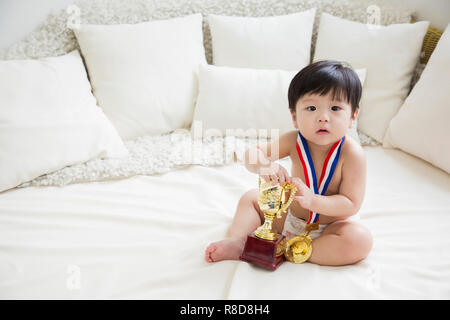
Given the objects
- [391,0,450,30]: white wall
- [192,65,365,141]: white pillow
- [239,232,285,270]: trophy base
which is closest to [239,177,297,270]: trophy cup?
[239,232,285,270]: trophy base

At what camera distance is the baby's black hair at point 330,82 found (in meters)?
0.84

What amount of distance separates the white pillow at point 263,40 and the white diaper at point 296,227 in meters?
0.80

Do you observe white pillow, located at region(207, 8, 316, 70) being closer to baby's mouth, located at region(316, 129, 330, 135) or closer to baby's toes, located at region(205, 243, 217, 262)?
baby's mouth, located at region(316, 129, 330, 135)

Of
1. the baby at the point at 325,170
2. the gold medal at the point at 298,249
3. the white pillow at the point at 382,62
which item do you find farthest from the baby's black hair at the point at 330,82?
the white pillow at the point at 382,62

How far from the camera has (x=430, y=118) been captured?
4.16ft

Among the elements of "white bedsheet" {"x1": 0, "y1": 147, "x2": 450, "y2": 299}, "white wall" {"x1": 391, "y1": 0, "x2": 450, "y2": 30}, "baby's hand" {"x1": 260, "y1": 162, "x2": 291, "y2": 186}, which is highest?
"white wall" {"x1": 391, "y1": 0, "x2": 450, "y2": 30}

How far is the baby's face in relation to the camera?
85 cm

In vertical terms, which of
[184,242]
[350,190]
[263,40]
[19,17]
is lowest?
[184,242]

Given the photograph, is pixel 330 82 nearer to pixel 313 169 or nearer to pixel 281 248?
pixel 313 169

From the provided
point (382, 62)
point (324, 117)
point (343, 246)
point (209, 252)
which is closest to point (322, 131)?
point (324, 117)

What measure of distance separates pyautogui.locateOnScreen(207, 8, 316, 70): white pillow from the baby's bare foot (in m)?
0.92

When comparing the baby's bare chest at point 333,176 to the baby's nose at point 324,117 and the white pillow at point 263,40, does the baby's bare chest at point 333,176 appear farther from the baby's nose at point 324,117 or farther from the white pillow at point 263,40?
the white pillow at point 263,40

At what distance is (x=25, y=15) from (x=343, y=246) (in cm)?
150
